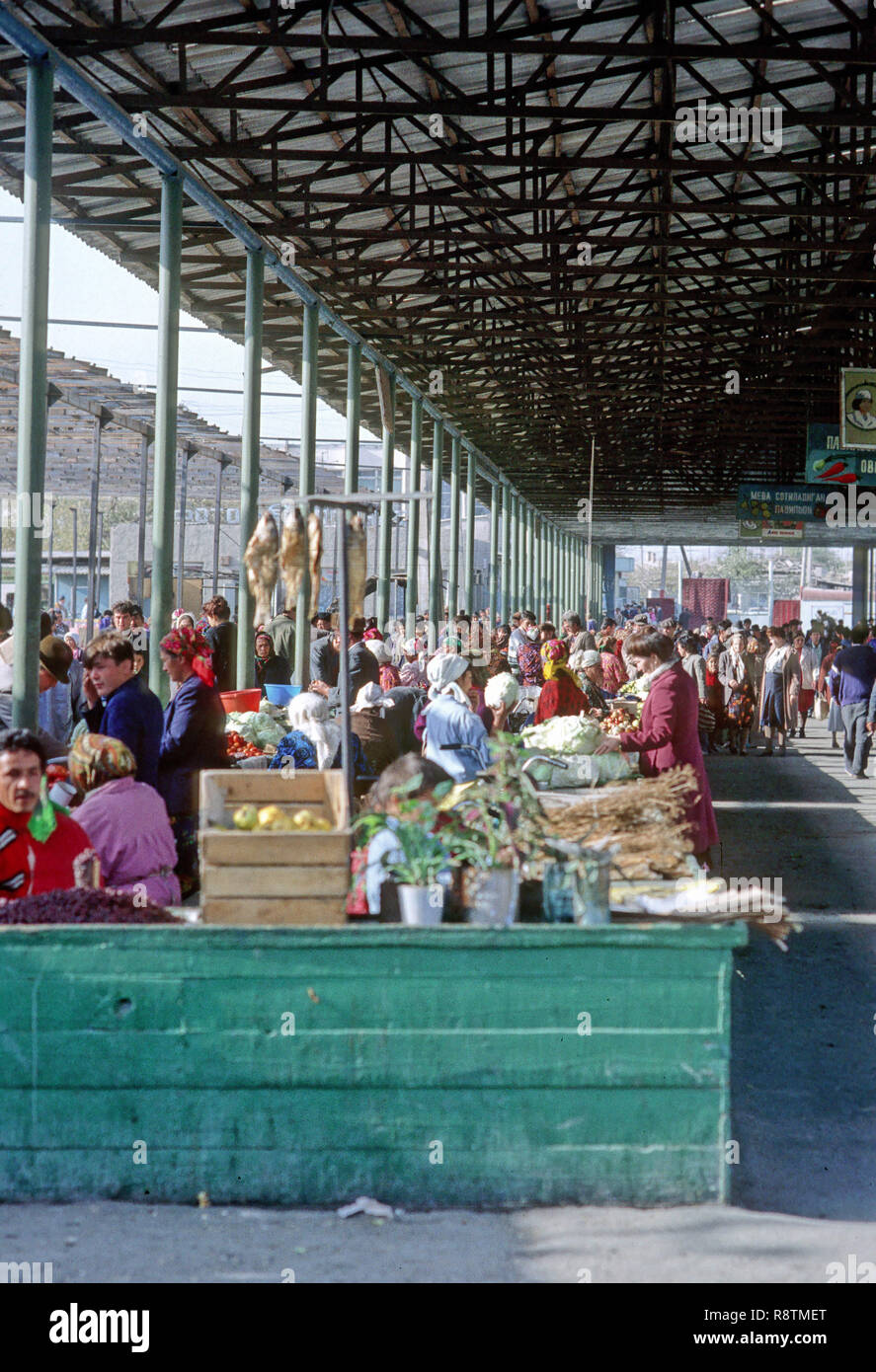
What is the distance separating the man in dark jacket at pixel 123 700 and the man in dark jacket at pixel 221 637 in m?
5.62

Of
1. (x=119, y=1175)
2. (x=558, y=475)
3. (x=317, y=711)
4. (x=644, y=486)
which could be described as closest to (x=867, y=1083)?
(x=119, y=1175)

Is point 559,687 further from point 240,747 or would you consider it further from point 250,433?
point 250,433

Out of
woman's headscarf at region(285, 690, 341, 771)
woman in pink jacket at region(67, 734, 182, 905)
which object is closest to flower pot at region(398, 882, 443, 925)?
woman in pink jacket at region(67, 734, 182, 905)

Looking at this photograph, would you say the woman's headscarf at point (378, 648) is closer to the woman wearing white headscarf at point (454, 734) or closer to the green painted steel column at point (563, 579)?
the woman wearing white headscarf at point (454, 734)

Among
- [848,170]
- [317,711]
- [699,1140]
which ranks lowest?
[699,1140]

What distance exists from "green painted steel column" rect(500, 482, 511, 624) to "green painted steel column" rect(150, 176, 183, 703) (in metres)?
28.0

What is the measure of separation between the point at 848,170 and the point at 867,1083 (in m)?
9.67

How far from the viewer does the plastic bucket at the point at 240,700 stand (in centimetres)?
1098

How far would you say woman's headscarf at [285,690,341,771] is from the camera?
872cm

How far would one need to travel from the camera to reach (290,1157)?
430cm

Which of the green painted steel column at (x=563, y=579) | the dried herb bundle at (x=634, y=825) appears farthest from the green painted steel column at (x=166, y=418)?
the green painted steel column at (x=563, y=579)

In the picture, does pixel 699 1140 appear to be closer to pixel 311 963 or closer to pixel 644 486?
pixel 311 963

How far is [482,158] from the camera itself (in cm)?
1271
